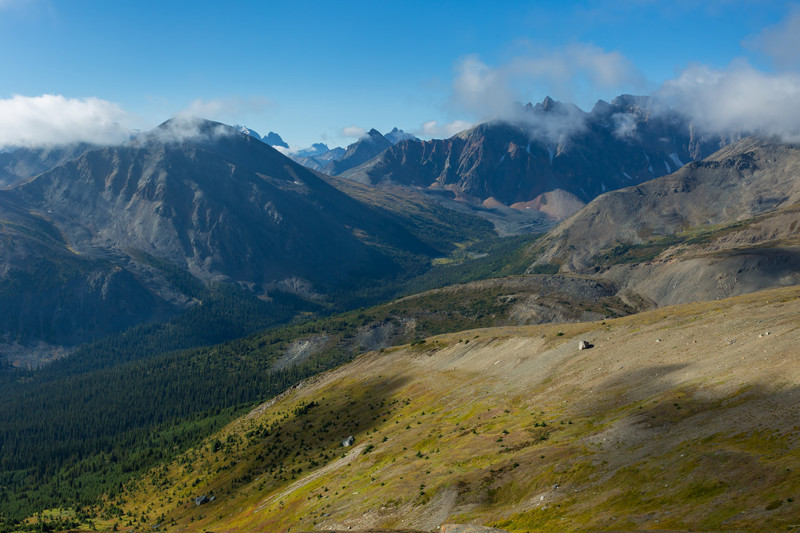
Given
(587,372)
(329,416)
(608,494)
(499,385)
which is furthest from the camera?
(329,416)

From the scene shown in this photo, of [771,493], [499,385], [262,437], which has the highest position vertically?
[771,493]

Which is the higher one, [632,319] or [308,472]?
[632,319]

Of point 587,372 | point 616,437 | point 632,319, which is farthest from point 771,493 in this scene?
point 632,319

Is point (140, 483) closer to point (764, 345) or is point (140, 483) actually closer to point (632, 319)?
point (632, 319)

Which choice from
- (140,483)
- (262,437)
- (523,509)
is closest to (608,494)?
(523,509)

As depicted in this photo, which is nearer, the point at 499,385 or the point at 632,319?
the point at 499,385

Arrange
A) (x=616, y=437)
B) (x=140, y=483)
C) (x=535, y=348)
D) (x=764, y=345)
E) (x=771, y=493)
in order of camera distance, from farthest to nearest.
A: (x=140, y=483) < (x=535, y=348) < (x=764, y=345) < (x=616, y=437) < (x=771, y=493)
